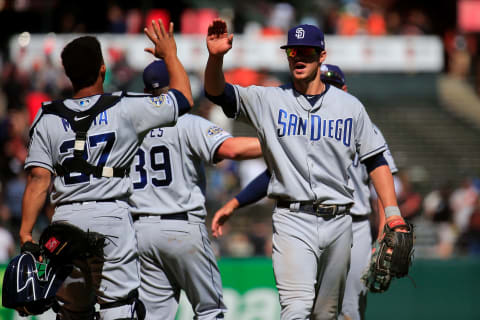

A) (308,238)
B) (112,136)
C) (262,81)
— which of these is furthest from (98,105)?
(262,81)

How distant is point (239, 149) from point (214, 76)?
103 cm

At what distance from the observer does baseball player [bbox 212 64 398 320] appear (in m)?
6.10

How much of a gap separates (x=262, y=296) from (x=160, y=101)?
484 centimetres

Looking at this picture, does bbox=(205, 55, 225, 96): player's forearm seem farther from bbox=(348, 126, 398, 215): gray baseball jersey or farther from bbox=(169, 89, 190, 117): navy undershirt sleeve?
bbox=(348, 126, 398, 215): gray baseball jersey

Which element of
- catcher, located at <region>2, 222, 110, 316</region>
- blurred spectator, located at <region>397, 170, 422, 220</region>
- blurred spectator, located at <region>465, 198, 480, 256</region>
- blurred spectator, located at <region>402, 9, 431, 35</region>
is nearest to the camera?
catcher, located at <region>2, 222, 110, 316</region>

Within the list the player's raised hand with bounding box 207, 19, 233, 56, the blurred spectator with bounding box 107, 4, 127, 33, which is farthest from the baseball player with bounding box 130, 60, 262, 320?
the blurred spectator with bounding box 107, 4, 127, 33

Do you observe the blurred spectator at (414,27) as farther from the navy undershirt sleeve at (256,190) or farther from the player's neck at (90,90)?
the player's neck at (90,90)

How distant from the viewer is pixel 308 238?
5305mm

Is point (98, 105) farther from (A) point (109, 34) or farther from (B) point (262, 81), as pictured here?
(A) point (109, 34)

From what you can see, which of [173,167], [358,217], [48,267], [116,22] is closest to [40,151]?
[48,267]

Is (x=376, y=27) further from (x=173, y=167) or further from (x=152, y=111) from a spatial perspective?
(x=152, y=111)

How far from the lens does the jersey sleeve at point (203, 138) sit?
19.6 feet

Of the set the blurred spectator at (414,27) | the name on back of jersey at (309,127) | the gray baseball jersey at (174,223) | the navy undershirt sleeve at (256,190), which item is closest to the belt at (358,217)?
the navy undershirt sleeve at (256,190)

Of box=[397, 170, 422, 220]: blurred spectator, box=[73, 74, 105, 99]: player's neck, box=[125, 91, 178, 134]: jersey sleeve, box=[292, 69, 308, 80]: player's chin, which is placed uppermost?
box=[292, 69, 308, 80]: player's chin
